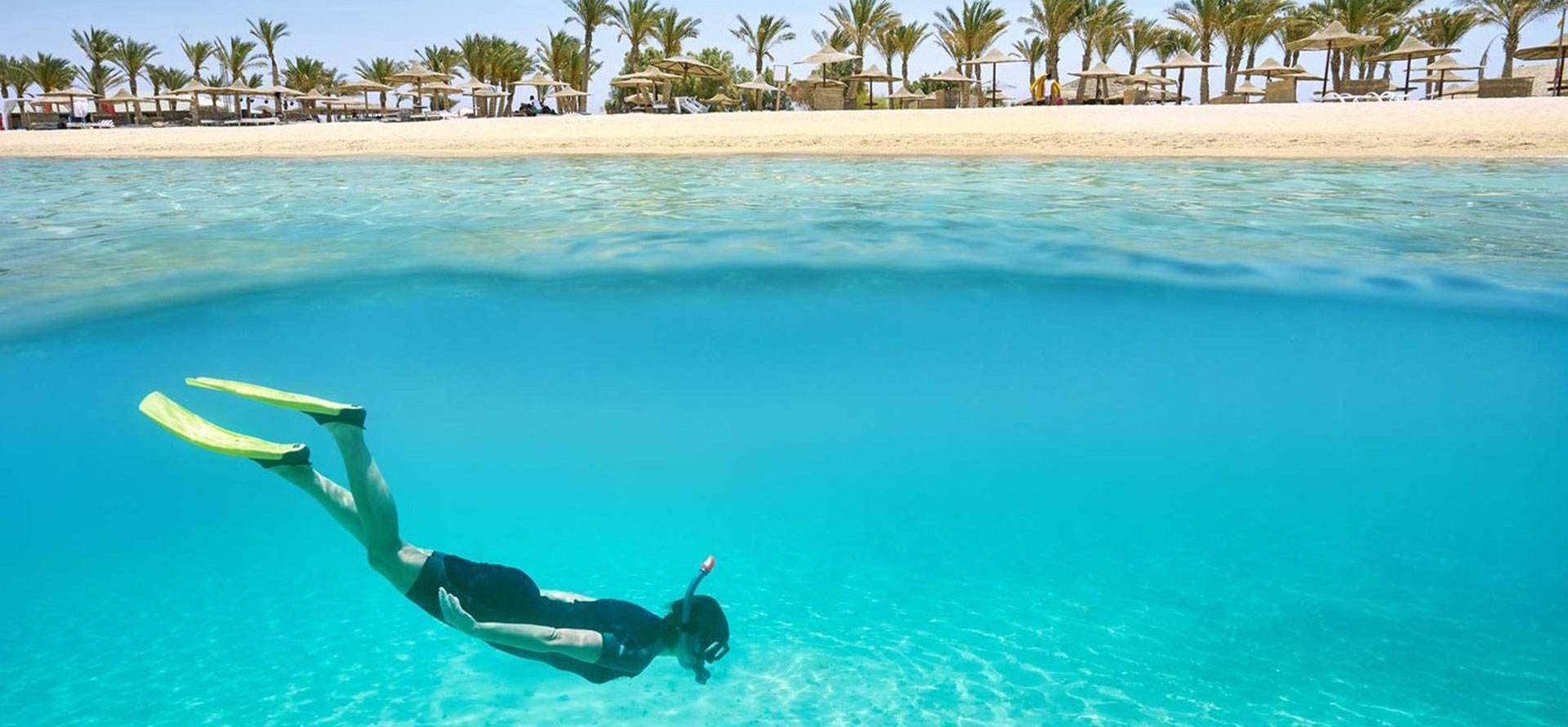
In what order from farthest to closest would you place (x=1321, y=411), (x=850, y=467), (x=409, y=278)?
(x=409, y=278) < (x=1321, y=411) < (x=850, y=467)

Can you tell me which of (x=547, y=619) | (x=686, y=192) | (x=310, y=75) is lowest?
(x=547, y=619)

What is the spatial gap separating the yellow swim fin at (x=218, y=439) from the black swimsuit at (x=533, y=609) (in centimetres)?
64

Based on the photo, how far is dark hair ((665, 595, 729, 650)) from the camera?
3.79m

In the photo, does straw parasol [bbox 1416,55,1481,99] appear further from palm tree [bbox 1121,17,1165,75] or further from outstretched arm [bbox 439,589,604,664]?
outstretched arm [bbox 439,589,604,664]

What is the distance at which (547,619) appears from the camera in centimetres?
391

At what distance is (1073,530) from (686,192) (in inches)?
440

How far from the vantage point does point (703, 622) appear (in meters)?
3.82

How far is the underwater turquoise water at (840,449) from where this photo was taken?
189 inches

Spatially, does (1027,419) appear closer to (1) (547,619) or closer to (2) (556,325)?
(2) (556,325)

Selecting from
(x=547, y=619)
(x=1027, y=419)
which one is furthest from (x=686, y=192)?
(x=547, y=619)

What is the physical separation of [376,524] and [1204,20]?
51.1 metres

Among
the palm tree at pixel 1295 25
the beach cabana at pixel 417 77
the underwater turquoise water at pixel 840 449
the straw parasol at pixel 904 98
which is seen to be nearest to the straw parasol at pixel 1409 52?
the palm tree at pixel 1295 25

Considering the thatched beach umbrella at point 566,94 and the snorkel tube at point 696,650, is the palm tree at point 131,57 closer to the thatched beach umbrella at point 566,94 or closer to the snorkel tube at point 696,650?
the thatched beach umbrella at point 566,94

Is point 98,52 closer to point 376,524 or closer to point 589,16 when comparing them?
point 589,16
